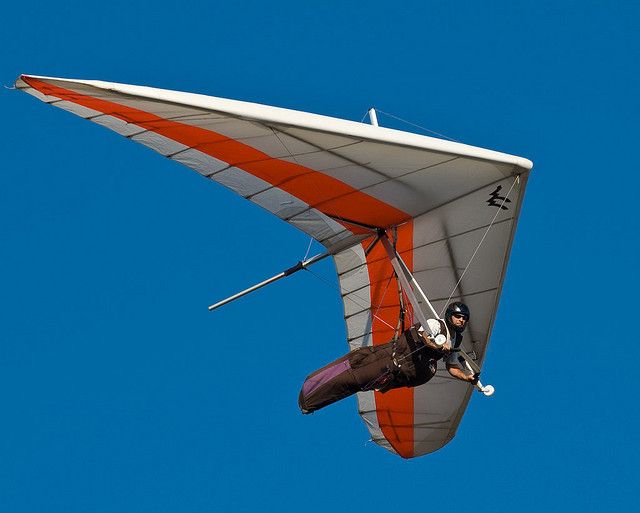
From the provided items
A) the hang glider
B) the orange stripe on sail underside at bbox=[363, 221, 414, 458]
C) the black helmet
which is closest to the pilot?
the black helmet

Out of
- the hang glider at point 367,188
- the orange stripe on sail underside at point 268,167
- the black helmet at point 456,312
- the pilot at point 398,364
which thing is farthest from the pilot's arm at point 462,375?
the orange stripe on sail underside at point 268,167

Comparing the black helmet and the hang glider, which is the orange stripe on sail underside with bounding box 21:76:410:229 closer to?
the hang glider

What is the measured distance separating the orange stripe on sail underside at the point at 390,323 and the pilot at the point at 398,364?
2109 mm

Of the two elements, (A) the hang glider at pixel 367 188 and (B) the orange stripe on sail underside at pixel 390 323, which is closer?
(A) the hang glider at pixel 367 188

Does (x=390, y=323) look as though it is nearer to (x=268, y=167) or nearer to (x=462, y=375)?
(x=462, y=375)

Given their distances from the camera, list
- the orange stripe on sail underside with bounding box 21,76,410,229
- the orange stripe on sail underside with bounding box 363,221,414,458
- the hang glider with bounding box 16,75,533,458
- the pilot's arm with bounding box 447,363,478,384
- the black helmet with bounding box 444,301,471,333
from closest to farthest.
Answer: the hang glider with bounding box 16,75,533,458
the orange stripe on sail underside with bounding box 21,76,410,229
the black helmet with bounding box 444,301,471,333
the pilot's arm with bounding box 447,363,478,384
the orange stripe on sail underside with bounding box 363,221,414,458

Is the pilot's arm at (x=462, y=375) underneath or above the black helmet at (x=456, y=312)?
underneath

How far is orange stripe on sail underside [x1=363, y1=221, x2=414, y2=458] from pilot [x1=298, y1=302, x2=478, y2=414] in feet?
6.92

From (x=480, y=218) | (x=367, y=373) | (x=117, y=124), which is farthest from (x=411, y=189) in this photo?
(x=117, y=124)

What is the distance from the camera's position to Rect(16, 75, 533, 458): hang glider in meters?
19.4

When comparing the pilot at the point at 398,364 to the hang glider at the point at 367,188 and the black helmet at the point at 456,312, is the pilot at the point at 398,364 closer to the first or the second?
the black helmet at the point at 456,312

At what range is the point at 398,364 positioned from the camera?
21188 millimetres

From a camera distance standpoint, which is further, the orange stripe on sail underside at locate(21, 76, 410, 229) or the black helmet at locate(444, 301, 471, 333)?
the black helmet at locate(444, 301, 471, 333)

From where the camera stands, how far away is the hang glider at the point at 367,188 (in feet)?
63.6
